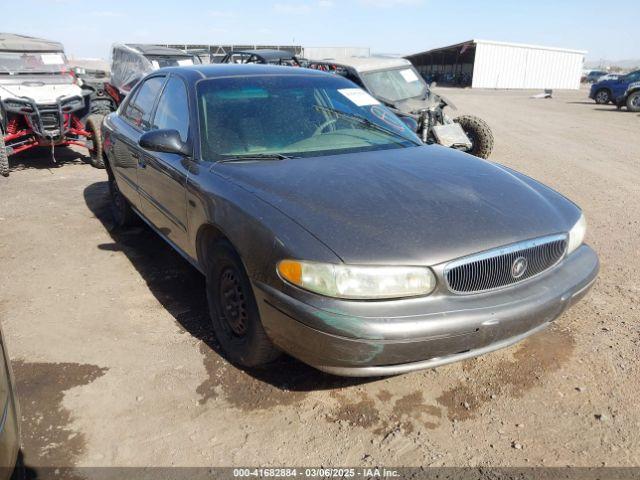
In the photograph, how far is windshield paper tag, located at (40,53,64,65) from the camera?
8867 mm

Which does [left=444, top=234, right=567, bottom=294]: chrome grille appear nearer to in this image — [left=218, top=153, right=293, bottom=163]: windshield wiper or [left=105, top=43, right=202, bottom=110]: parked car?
[left=218, top=153, right=293, bottom=163]: windshield wiper

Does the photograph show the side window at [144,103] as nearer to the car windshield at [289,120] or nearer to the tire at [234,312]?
the car windshield at [289,120]

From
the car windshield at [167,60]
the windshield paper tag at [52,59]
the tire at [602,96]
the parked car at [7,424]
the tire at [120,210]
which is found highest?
the windshield paper tag at [52,59]

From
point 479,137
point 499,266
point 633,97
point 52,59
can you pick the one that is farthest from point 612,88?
point 499,266

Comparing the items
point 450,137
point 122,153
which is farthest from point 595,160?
point 122,153

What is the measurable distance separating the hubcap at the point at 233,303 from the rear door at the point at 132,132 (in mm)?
1684

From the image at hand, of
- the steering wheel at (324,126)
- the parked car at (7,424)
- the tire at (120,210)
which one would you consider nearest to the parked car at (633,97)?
the steering wheel at (324,126)

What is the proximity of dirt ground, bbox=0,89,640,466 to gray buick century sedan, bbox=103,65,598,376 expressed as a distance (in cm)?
32

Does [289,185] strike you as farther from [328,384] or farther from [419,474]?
[419,474]

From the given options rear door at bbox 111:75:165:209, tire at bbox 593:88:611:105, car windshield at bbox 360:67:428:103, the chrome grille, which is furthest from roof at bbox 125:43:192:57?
tire at bbox 593:88:611:105

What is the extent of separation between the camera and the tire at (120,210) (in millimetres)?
5043

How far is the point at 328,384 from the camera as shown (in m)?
2.77

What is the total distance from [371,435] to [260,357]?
68 cm

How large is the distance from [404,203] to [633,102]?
20.8 metres
